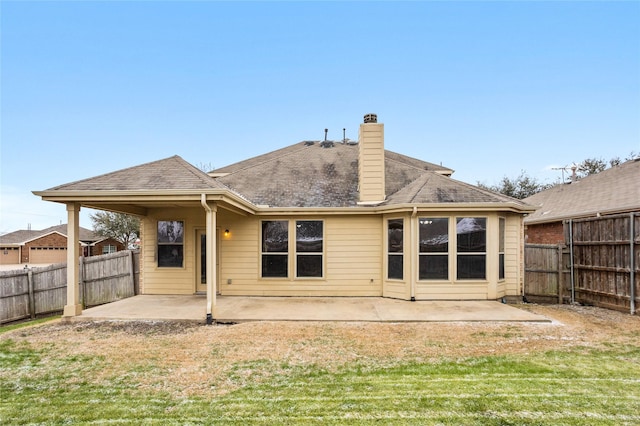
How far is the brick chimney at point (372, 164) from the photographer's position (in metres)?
9.09

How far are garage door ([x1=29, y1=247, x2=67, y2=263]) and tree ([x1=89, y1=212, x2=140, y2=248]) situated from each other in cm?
981

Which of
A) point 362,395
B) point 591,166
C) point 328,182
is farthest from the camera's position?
point 591,166

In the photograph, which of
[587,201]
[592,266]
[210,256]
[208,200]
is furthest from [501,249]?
[587,201]

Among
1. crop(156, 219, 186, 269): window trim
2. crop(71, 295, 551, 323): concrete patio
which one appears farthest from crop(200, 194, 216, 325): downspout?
crop(156, 219, 186, 269): window trim

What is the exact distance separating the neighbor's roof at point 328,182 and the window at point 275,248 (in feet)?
1.98

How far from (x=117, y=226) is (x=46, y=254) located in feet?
46.4

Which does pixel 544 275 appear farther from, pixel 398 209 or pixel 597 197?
pixel 597 197

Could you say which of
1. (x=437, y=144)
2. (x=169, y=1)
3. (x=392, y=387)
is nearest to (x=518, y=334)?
(x=392, y=387)

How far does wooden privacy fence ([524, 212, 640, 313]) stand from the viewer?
704 centimetres

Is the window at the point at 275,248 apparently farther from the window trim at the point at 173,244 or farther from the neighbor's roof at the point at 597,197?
the neighbor's roof at the point at 597,197

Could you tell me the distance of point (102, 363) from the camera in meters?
4.36

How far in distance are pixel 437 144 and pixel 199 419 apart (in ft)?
69.2

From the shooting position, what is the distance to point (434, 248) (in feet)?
26.5

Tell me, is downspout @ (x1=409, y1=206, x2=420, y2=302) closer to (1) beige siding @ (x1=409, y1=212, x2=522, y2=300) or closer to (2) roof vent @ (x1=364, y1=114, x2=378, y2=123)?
(1) beige siding @ (x1=409, y1=212, x2=522, y2=300)
